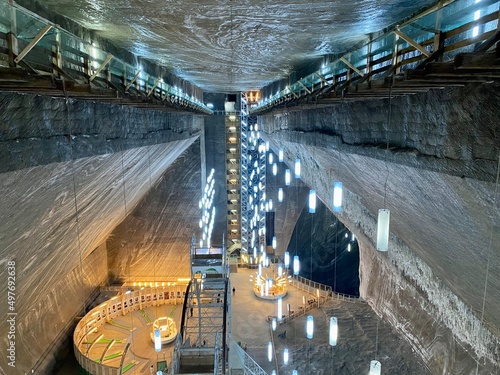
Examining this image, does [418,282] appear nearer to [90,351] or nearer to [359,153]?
[359,153]

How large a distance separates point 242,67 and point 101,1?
Result: 496 centimetres

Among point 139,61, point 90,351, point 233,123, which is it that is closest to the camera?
point 139,61

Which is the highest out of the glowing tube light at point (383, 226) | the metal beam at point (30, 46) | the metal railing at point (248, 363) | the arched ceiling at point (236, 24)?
the arched ceiling at point (236, 24)

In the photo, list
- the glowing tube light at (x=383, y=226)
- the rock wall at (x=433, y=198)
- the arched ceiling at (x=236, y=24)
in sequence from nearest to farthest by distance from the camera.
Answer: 1. the rock wall at (x=433, y=198)
2. the glowing tube light at (x=383, y=226)
3. the arched ceiling at (x=236, y=24)

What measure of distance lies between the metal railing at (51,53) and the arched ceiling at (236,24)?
0.58 metres

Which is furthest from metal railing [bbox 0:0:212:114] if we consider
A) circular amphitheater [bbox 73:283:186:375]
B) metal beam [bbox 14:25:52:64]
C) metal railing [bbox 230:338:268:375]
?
metal railing [bbox 230:338:268:375]

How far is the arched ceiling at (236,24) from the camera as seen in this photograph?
11.6 ft

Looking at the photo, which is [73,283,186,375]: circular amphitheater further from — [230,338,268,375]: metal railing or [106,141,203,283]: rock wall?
[230,338,268,375]: metal railing

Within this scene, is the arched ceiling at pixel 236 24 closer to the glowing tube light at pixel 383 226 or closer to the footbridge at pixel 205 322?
the glowing tube light at pixel 383 226

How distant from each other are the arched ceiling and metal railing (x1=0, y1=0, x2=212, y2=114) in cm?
58

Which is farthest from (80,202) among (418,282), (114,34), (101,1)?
(418,282)

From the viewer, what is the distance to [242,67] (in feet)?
26.6

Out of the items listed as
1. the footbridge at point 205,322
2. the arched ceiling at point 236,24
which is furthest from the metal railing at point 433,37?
the footbridge at point 205,322

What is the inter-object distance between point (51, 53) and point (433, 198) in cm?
350
